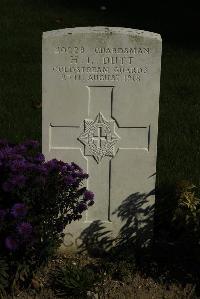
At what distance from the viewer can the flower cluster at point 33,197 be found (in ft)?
12.5

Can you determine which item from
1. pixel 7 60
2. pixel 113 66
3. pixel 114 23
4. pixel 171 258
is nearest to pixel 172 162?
pixel 171 258

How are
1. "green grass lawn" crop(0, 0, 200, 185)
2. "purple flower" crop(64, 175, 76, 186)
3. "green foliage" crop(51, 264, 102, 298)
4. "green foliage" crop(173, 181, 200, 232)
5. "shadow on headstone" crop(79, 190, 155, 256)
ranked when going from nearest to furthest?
1. "purple flower" crop(64, 175, 76, 186)
2. "green foliage" crop(51, 264, 102, 298)
3. "green foliage" crop(173, 181, 200, 232)
4. "shadow on headstone" crop(79, 190, 155, 256)
5. "green grass lawn" crop(0, 0, 200, 185)

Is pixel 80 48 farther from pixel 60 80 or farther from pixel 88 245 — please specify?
pixel 88 245

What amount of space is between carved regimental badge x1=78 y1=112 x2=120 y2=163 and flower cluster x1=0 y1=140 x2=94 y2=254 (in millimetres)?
335

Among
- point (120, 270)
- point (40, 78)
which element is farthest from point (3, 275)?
point (40, 78)

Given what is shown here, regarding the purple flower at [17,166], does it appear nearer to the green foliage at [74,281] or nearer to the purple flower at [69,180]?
the purple flower at [69,180]

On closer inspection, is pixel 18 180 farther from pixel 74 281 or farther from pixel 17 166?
pixel 74 281

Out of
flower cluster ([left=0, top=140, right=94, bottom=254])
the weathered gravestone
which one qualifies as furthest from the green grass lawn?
→ flower cluster ([left=0, top=140, right=94, bottom=254])

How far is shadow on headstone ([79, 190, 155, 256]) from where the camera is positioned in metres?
4.66

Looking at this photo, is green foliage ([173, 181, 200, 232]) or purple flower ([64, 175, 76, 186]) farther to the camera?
green foliage ([173, 181, 200, 232])

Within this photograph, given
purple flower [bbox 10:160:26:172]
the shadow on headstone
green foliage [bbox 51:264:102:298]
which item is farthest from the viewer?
the shadow on headstone

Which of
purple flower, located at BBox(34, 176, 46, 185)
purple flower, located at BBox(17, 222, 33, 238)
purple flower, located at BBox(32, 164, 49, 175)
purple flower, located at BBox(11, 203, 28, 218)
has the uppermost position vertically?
purple flower, located at BBox(32, 164, 49, 175)

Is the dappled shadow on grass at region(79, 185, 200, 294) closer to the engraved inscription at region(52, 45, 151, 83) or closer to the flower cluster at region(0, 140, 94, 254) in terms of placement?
the flower cluster at region(0, 140, 94, 254)

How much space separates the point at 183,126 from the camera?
6.95 metres
